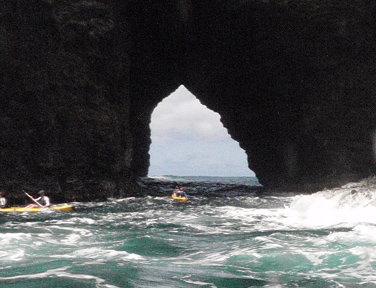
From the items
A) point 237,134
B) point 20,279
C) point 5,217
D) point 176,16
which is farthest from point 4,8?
point 237,134

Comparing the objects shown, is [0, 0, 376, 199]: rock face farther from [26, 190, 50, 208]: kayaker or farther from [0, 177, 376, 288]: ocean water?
[0, 177, 376, 288]: ocean water

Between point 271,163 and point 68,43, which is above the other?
point 68,43

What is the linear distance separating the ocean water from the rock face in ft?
20.2

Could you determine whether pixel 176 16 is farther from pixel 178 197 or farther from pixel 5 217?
pixel 5 217

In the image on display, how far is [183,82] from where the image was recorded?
117ft

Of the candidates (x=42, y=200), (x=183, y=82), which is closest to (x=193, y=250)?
(x=42, y=200)

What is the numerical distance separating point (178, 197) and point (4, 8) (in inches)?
488

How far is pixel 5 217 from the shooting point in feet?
49.7

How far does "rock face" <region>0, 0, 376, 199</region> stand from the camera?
20094 mm

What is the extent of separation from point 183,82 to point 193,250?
27278mm

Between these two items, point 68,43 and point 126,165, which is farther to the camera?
point 126,165

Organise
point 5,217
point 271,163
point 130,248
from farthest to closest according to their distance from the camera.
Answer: point 271,163 → point 5,217 → point 130,248

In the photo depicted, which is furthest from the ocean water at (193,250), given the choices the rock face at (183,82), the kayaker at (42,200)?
the rock face at (183,82)

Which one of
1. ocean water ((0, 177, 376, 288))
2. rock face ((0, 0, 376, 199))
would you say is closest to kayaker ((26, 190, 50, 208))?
rock face ((0, 0, 376, 199))
